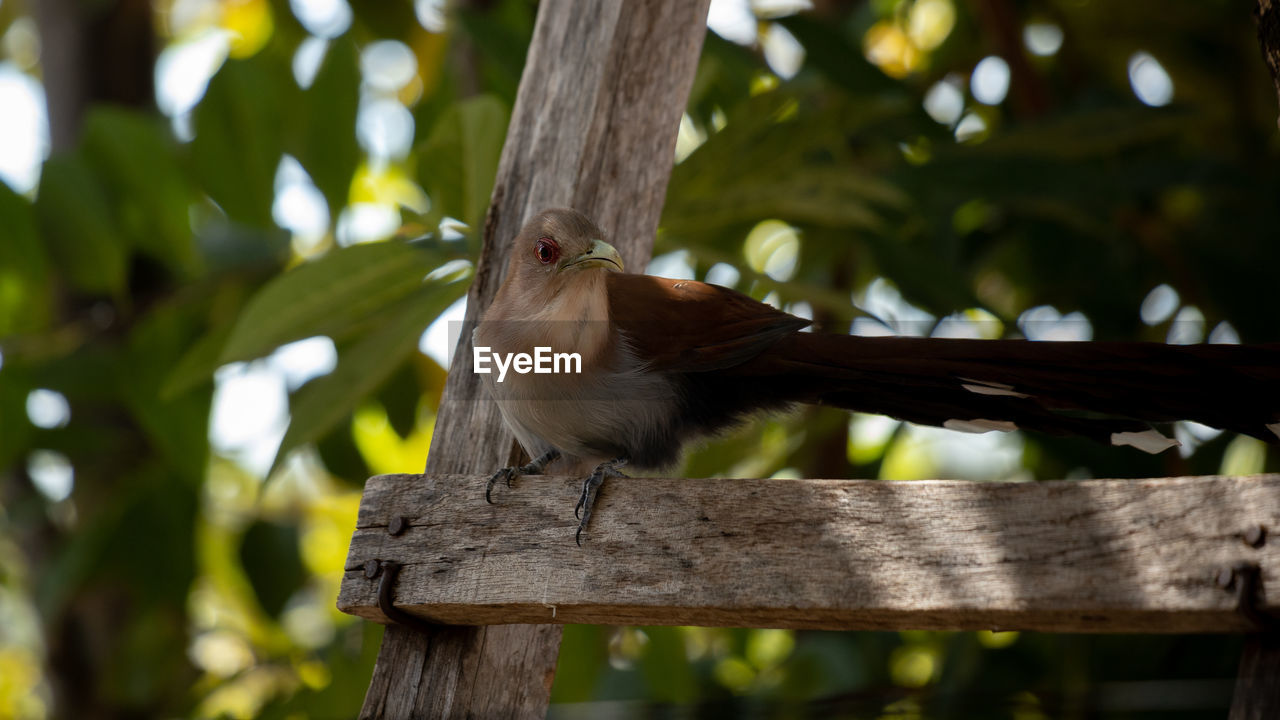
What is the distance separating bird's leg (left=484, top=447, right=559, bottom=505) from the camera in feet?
4.86

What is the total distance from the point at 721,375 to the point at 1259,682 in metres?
Result: 0.83

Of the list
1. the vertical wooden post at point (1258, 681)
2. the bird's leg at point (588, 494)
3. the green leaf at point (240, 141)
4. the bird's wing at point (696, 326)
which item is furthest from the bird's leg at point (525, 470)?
the green leaf at point (240, 141)

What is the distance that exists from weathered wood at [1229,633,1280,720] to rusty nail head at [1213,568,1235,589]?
0.07 metres

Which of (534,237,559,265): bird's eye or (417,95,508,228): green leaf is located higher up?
(417,95,508,228): green leaf

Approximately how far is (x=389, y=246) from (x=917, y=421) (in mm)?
1093

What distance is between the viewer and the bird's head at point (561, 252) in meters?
1.69

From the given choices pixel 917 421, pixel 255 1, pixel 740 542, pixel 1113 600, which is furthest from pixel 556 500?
pixel 255 1

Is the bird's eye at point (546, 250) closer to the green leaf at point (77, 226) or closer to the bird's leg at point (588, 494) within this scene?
the bird's leg at point (588, 494)

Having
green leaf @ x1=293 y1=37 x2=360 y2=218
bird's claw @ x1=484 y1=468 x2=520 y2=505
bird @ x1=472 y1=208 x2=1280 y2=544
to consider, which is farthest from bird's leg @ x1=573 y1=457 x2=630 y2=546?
green leaf @ x1=293 y1=37 x2=360 y2=218

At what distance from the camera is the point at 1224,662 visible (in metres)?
2.84

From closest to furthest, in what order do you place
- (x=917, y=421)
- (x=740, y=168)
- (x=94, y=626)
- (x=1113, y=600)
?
(x=1113, y=600) < (x=917, y=421) < (x=740, y=168) < (x=94, y=626)

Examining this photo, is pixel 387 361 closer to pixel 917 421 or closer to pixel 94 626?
pixel 917 421

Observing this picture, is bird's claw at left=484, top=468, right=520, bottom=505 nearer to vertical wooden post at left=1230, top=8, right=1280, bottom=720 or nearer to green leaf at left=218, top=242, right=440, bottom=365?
green leaf at left=218, top=242, right=440, bottom=365

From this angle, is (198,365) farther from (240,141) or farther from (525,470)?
(525,470)
